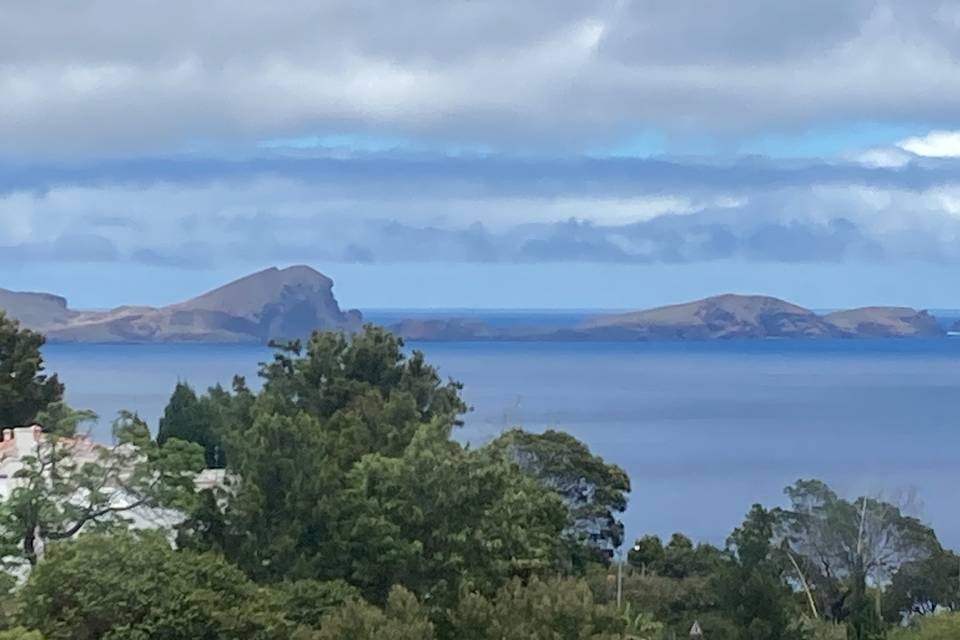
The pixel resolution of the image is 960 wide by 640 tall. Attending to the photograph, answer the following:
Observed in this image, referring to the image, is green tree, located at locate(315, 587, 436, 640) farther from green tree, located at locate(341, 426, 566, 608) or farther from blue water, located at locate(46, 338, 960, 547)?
blue water, located at locate(46, 338, 960, 547)

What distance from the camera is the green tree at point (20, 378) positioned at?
25.3 meters

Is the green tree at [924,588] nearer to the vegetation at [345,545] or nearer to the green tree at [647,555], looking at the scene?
the vegetation at [345,545]

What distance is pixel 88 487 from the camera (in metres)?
17.6

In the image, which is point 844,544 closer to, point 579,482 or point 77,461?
point 579,482

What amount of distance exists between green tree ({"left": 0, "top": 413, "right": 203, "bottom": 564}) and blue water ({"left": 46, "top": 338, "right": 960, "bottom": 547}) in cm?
929

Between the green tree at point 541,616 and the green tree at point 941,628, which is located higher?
the green tree at point 541,616

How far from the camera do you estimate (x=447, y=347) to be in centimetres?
13650

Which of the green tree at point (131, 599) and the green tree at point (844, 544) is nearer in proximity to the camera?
the green tree at point (131, 599)

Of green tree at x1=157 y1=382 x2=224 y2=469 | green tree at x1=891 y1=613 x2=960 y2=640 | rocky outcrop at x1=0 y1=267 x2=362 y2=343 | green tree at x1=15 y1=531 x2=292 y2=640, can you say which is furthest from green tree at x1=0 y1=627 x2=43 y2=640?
rocky outcrop at x1=0 y1=267 x2=362 y2=343

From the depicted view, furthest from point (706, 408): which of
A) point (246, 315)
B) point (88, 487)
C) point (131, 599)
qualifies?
point (131, 599)

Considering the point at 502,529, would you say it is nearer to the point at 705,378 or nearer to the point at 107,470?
the point at 107,470

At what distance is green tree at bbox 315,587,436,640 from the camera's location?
14055mm

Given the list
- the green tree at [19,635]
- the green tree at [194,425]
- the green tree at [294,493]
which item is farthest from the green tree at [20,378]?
the green tree at [19,635]

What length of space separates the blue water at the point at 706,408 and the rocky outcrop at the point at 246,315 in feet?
6.40
